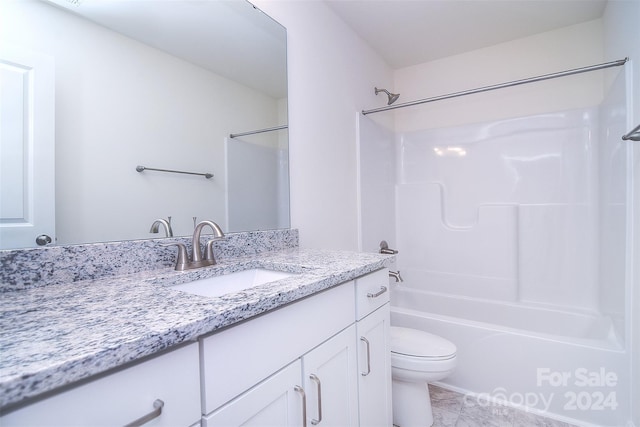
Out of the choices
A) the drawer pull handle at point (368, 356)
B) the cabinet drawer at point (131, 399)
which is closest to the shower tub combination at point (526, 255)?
the drawer pull handle at point (368, 356)

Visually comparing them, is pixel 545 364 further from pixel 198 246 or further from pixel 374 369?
pixel 198 246

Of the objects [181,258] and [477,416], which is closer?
[181,258]

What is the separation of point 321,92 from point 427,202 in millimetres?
1400

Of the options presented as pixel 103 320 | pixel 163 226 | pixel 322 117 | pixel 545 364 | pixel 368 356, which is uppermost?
pixel 322 117

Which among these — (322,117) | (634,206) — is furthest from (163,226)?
(634,206)

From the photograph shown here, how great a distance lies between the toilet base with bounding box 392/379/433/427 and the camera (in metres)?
1.52

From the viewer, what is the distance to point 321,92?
70.0 inches

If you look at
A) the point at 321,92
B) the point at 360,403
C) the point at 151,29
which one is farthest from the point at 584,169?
the point at 151,29

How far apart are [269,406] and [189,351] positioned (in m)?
0.28

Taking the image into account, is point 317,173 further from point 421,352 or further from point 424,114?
point 424,114

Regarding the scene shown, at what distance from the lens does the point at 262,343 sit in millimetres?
672

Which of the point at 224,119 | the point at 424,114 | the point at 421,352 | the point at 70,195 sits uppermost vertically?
the point at 424,114

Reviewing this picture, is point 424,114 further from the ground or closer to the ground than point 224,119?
further from the ground

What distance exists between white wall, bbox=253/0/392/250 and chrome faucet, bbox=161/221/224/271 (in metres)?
0.57
